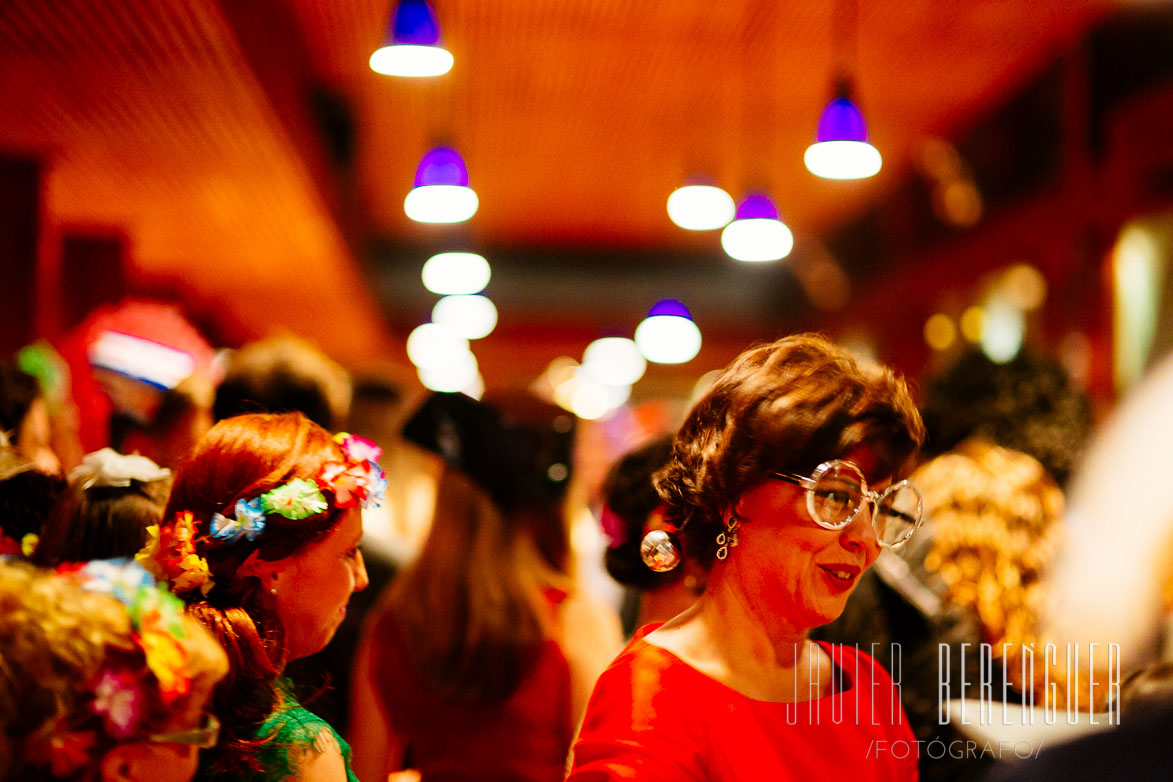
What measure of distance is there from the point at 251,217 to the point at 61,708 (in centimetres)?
603

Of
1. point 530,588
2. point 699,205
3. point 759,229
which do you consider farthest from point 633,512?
point 699,205

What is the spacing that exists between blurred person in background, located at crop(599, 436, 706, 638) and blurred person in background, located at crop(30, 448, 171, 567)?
0.93m

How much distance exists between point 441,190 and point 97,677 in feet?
13.2

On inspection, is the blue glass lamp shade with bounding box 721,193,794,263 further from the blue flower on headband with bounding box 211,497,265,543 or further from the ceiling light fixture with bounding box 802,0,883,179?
the blue flower on headband with bounding box 211,497,265,543

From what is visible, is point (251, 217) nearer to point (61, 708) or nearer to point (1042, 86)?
point (1042, 86)

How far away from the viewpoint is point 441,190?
500cm

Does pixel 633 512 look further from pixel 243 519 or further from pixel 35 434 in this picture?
pixel 35 434

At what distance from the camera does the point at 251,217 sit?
682 centimetres

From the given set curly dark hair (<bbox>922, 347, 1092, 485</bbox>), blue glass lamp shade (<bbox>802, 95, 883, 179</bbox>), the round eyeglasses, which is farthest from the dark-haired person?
blue glass lamp shade (<bbox>802, 95, 883, 179</bbox>)

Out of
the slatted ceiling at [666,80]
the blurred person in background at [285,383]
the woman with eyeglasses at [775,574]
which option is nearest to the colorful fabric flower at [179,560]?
the woman with eyeglasses at [775,574]

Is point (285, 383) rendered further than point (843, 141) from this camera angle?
No

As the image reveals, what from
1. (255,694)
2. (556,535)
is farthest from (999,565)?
(255,694)

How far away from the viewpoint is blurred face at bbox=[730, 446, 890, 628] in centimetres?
157

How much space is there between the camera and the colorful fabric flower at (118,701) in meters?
1.16
